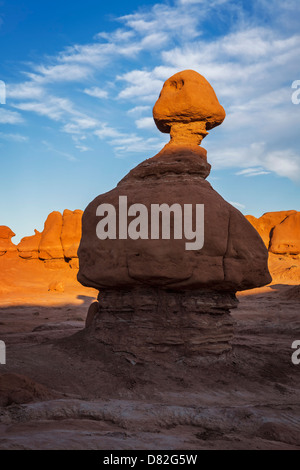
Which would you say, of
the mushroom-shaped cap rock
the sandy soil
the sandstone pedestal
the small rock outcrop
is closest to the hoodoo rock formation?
the sandstone pedestal

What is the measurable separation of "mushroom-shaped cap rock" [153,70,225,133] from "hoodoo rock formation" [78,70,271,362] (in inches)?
31.7

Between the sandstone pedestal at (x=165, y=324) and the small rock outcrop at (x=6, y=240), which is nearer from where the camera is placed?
the sandstone pedestal at (x=165, y=324)

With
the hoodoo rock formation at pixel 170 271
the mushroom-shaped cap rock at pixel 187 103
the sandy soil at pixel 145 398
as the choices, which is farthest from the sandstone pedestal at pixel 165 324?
the mushroom-shaped cap rock at pixel 187 103

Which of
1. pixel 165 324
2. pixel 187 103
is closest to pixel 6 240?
pixel 187 103

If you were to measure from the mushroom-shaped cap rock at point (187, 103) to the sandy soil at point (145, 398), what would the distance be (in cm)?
372

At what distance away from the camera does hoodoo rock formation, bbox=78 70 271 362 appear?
5176 millimetres

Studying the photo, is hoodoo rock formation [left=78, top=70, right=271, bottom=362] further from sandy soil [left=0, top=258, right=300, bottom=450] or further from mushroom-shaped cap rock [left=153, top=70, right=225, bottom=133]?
mushroom-shaped cap rock [left=153, top=70, right=225, bottom=133]

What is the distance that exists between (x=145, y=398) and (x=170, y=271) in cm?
155

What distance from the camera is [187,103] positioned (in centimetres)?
632

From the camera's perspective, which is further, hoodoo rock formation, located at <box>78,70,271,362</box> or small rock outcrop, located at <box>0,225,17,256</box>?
small rock outcrop, located at <box>0,225,17,256</box>

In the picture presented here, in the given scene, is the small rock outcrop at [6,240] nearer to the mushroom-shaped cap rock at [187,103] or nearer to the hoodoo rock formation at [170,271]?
the mushroom-shaped cap rock at [187,103]

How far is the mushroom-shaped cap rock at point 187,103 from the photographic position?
635 cm


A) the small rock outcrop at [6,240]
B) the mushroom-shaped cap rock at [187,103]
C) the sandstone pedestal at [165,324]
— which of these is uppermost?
the mushroom-shaped cap rock at [187,103]

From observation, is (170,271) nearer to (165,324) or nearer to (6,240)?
(165,324)
